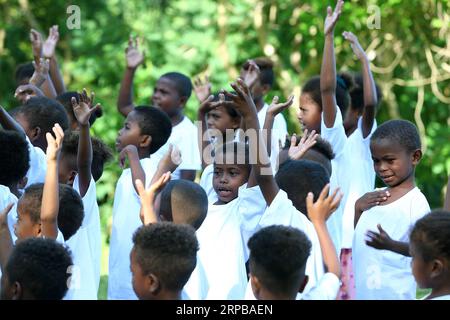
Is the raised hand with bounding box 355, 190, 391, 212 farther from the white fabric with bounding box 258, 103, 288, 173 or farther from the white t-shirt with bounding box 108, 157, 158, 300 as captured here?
the white t-shirt with bounding box 108, 157, 158, 300

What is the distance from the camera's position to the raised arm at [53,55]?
800 centimetres

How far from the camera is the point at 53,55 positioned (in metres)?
8.23

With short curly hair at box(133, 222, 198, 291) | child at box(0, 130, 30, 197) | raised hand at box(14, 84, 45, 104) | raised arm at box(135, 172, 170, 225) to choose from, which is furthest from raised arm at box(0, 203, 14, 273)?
raised hand at box(14, 84, 45, 104)

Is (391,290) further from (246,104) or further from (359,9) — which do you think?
(359,9)

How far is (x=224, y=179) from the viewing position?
18.5ft

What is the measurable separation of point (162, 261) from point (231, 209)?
1328 millimetres

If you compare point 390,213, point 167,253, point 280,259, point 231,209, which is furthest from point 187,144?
point 280,259

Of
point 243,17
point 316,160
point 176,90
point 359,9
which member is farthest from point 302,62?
point 316,160

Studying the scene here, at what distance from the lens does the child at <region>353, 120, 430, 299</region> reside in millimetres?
5230

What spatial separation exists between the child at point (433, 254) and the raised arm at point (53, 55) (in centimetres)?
445

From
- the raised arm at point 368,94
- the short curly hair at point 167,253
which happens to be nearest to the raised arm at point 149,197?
the short curly hair at point 167,253

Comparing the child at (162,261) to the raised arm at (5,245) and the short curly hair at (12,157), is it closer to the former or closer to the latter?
the raised arm at (5,245)

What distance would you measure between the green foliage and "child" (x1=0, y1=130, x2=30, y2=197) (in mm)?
5243
